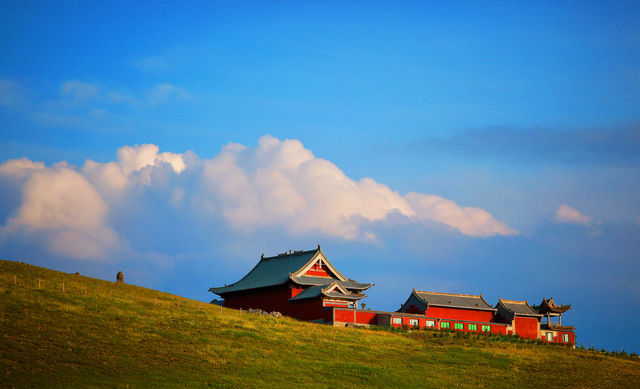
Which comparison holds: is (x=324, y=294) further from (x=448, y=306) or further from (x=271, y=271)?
(x=448, y=306)

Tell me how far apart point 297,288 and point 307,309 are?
3884 mm

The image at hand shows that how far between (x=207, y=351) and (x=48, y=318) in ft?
39.5

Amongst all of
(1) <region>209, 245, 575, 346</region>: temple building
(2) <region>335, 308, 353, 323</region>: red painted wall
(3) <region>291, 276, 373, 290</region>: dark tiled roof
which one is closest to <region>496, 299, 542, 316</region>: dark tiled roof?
(1) <region>209, 245, 575, 346</region>: temple building

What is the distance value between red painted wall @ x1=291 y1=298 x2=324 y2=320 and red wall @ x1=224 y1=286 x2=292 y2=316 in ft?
3.87

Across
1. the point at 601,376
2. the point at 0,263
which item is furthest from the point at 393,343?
the point at 0,263

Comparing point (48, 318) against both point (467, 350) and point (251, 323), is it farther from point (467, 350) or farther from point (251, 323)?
point (467, 350)

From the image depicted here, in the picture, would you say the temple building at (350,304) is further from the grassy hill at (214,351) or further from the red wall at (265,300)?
the grassy hill at (214,351)

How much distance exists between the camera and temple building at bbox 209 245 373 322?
246 feet

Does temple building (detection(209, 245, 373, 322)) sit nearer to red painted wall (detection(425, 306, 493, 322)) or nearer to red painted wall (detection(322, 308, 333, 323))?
red painted wall (detection(322, 308, 333, 323))

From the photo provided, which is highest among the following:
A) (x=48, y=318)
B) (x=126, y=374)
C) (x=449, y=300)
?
(x=449, y=300)

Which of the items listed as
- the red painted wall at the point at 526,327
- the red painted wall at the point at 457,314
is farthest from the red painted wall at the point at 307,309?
the red painted wall at the point at 526,327

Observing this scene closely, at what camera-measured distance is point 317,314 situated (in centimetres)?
7438

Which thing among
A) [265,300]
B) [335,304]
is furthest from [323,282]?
[265,300]

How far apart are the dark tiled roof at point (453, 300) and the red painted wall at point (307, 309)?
47.6 feet
